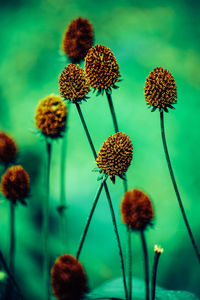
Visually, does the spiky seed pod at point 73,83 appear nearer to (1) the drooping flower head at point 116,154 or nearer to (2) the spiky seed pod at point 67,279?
(1) the drooping flower head at point 116,154

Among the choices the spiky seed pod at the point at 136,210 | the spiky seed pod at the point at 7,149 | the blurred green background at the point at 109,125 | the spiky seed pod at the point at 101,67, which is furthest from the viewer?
the blurred green background at the point at 109,125

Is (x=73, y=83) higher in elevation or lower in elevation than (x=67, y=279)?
higher

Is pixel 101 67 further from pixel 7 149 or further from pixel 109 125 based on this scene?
pixel 109 125

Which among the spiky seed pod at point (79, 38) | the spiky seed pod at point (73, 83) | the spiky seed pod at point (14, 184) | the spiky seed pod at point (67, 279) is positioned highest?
the spiky seed pod at point (79, 38)

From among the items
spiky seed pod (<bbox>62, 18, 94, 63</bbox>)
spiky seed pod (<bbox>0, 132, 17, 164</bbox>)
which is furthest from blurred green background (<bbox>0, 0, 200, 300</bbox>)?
spiky seed pod (<bbox>62, 18, 94, 63</bbox>)

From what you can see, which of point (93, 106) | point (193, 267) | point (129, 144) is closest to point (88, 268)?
point (193, 267)

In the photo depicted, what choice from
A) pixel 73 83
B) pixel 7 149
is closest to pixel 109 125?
pixel 7 149

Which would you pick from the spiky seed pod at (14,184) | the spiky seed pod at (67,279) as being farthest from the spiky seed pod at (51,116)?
the spiky seed pod at (67,279)

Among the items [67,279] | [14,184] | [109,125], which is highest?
[109,125]
